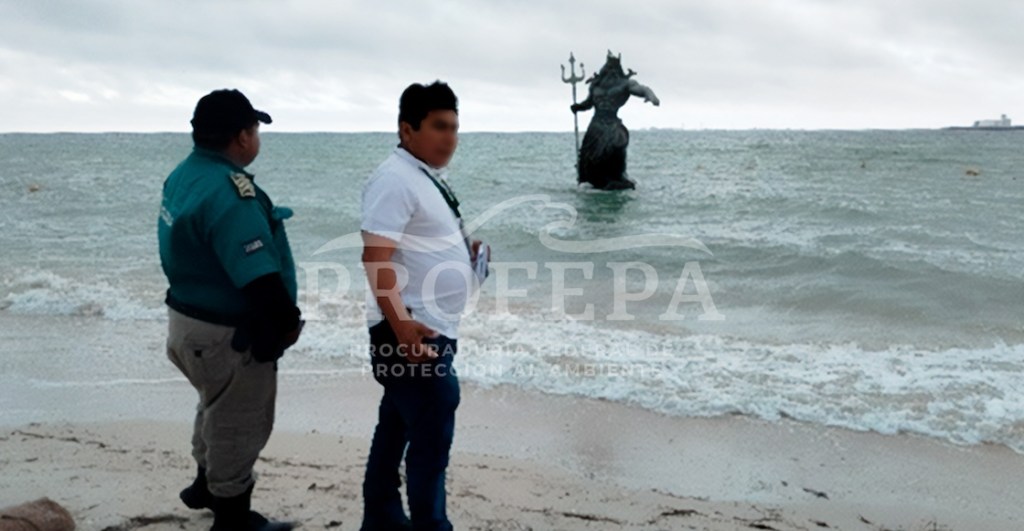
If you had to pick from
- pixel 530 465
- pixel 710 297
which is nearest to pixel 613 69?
pixel 710 297

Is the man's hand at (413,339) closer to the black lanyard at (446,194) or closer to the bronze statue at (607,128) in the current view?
the black lanyard at (446,194)

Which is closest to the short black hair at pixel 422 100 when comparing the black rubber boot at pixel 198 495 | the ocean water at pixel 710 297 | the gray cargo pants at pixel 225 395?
the gray cargo pants at pixel 225 395

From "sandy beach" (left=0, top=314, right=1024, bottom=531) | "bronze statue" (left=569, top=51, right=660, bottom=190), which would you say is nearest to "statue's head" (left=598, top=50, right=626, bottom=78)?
"bronze statue" (left=569, top=51, right=660, bottom=190)

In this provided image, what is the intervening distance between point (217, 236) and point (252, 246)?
0.12m

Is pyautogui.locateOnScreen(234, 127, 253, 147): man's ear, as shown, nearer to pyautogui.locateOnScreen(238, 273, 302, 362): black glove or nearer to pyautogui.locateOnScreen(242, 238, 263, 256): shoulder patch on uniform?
pyautogui.locateOnScreen(242, 238, 263, 256): shoulder patch on uniform

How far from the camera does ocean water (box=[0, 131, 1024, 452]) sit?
5.95m

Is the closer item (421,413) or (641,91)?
(421,413)

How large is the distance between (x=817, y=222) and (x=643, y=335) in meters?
10.5

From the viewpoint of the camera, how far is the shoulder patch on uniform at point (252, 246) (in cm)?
270

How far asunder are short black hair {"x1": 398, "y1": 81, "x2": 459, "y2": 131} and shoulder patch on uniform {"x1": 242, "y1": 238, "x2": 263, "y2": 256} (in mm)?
616

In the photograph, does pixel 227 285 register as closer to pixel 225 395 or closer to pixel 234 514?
pixel 225 395

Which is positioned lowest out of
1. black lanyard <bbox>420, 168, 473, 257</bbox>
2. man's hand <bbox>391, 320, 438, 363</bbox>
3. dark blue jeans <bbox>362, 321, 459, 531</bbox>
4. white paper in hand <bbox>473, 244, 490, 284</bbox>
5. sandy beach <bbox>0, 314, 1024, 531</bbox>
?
sandy beach <bbox>0, 314, 1024, 531</bbox>

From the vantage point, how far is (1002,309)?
9.05 meters

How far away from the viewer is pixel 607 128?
2205 centimetres
